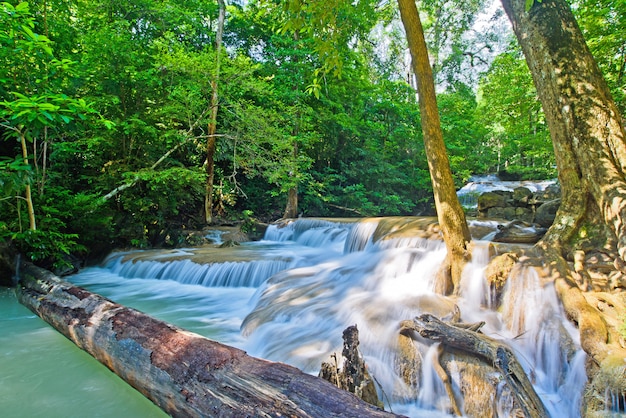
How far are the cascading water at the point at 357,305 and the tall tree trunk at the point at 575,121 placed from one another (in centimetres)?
104

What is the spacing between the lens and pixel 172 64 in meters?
8.94

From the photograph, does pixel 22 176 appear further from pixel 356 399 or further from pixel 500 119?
pixel 500 119

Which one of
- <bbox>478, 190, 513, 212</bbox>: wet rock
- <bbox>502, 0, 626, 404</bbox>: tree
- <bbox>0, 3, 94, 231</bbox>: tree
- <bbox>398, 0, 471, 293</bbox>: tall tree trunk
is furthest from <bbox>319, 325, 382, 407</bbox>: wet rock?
<bbox>478, 190, 513, 212</bbox>: wet rock

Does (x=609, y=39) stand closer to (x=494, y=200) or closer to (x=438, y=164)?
(x=438, y=164)

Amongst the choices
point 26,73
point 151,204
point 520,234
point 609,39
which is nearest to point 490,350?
point 520,234

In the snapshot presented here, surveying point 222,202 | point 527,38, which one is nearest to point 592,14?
point 527,38

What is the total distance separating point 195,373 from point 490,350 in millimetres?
2180

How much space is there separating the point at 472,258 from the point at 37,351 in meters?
4.97

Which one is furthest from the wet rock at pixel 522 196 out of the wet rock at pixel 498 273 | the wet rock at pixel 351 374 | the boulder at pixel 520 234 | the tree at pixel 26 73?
the tree at pixel 26 73

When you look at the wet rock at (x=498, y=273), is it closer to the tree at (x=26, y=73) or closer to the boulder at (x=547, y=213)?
the boulder at (x=547, y=213)

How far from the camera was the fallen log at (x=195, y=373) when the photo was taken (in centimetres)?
156

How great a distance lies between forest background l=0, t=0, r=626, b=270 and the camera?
17.7 feet

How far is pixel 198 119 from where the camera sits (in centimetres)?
966

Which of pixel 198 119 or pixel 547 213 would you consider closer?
pixel 547 213
